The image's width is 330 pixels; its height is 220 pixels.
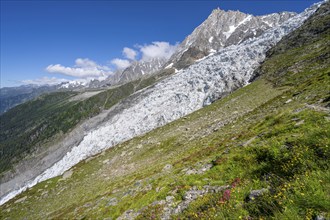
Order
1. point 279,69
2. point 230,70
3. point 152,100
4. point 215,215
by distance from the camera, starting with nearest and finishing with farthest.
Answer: point 215,215, point 279,69, point 230,70, point 152,100

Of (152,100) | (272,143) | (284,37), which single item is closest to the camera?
(272,143)

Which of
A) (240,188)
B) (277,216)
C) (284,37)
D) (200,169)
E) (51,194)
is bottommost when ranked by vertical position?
(51,194)

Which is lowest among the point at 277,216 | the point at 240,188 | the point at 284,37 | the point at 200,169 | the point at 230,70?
the point at 200,169

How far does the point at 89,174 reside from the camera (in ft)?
131

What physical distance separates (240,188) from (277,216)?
334 cm

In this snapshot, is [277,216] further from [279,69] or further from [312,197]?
[279,69]

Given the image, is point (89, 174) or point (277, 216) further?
point (89, 174)

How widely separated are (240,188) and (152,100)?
6830cm

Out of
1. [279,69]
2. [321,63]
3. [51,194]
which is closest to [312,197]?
[321,63]

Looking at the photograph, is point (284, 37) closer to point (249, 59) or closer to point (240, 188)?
point (249, 59)

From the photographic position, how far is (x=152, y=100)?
76.1 metres

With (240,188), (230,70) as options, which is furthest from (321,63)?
(240,188)

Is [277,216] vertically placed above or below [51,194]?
above

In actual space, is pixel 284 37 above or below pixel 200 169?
above
